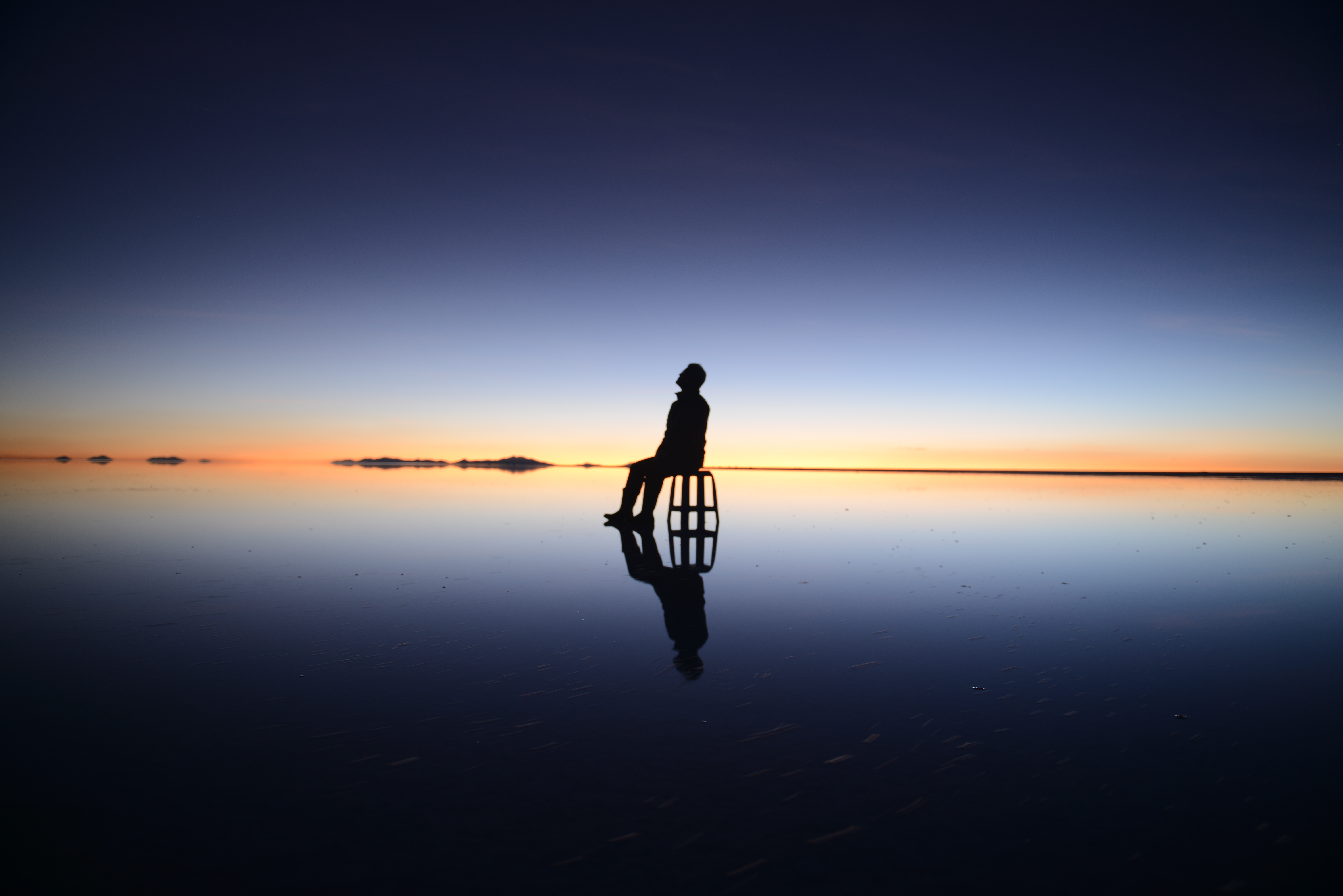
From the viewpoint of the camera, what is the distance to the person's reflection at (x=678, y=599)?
6398 mm

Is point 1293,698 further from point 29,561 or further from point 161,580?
point 29,561

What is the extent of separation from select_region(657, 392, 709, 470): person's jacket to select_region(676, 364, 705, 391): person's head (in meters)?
0.16

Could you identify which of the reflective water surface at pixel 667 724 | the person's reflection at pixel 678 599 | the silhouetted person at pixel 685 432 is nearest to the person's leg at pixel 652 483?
the silhouetted person at pixel 685 432

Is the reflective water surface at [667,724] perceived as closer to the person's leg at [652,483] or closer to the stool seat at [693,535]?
the stool seat at [693,535]

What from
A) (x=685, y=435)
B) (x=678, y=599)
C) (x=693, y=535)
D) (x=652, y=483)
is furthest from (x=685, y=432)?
(x=678, y=599)

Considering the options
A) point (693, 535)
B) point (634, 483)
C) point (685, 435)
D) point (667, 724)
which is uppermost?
point (685, 435)

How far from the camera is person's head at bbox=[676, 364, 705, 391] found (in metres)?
16.1

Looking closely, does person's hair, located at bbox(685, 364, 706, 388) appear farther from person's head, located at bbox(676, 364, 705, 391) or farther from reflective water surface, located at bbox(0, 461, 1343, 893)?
reflective water surface, located at bbox(0, 461, 1343, 893)

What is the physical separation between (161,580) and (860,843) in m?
10.6

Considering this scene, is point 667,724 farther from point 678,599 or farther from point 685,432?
point 685,432

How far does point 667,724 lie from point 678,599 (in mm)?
4425

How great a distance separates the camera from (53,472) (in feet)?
195

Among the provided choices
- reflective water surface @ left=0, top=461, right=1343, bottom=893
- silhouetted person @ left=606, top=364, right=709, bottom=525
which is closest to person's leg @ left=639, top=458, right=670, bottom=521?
silhouetted person @ left=606, top=364, right=709, bottom=525

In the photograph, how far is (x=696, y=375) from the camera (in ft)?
53.1
